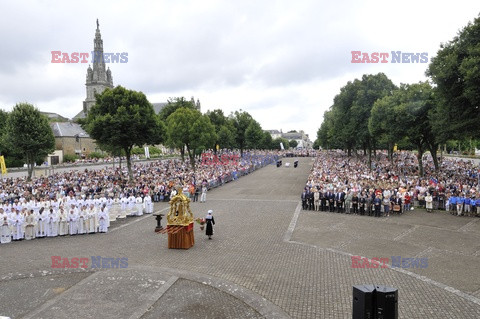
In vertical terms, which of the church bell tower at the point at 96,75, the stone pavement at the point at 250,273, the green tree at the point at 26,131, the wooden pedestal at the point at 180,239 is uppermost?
the church bell tower at the point at 96,75

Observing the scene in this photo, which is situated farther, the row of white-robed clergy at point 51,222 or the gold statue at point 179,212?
the row of white-robed clergy at point 51,222

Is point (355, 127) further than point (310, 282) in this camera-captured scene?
Yes

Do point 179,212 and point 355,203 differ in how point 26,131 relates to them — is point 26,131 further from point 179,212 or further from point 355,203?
point 355,203

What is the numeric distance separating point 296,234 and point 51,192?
67.1 feet

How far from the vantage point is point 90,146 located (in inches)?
3297

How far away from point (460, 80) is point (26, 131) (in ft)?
140

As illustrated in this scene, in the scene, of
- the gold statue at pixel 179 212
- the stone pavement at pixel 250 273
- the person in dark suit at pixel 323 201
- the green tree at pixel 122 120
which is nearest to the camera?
the stone pavement at pixel 250 273

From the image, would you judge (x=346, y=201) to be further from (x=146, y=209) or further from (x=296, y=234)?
(x=146, y=209)

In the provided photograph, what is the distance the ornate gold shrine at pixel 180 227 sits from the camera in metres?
14.6

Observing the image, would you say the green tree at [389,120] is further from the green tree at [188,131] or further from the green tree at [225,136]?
the green tree at [225,136]

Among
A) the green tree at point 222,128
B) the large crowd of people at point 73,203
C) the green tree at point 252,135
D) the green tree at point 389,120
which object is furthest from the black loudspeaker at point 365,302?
the green tree at point 252,135

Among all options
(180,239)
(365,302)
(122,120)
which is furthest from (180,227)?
(122,120)

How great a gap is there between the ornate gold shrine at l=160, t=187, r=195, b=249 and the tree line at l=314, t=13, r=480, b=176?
60.1ft

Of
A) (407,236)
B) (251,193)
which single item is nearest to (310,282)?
(407,236)
